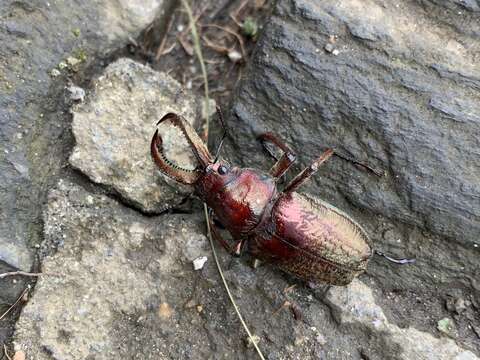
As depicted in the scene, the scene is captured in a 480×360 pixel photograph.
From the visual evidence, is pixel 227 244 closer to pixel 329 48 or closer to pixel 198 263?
pixel 198 263

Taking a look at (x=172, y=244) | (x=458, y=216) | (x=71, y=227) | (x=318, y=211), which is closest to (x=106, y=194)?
(x=71, y=227)

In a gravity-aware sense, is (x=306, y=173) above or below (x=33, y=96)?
above

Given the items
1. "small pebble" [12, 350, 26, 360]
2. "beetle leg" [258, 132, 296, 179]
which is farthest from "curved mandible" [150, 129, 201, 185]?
"small pebble" [12, 350, 26, 360]

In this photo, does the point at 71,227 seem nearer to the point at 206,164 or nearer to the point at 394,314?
the point at 206,164

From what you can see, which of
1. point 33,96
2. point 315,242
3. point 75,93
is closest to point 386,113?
point 315,242

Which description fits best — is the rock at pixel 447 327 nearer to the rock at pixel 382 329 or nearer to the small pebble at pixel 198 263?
the rock at pixel 382 329

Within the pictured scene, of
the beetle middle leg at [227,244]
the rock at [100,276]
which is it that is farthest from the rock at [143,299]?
the beetle middle leg at [227,244]
